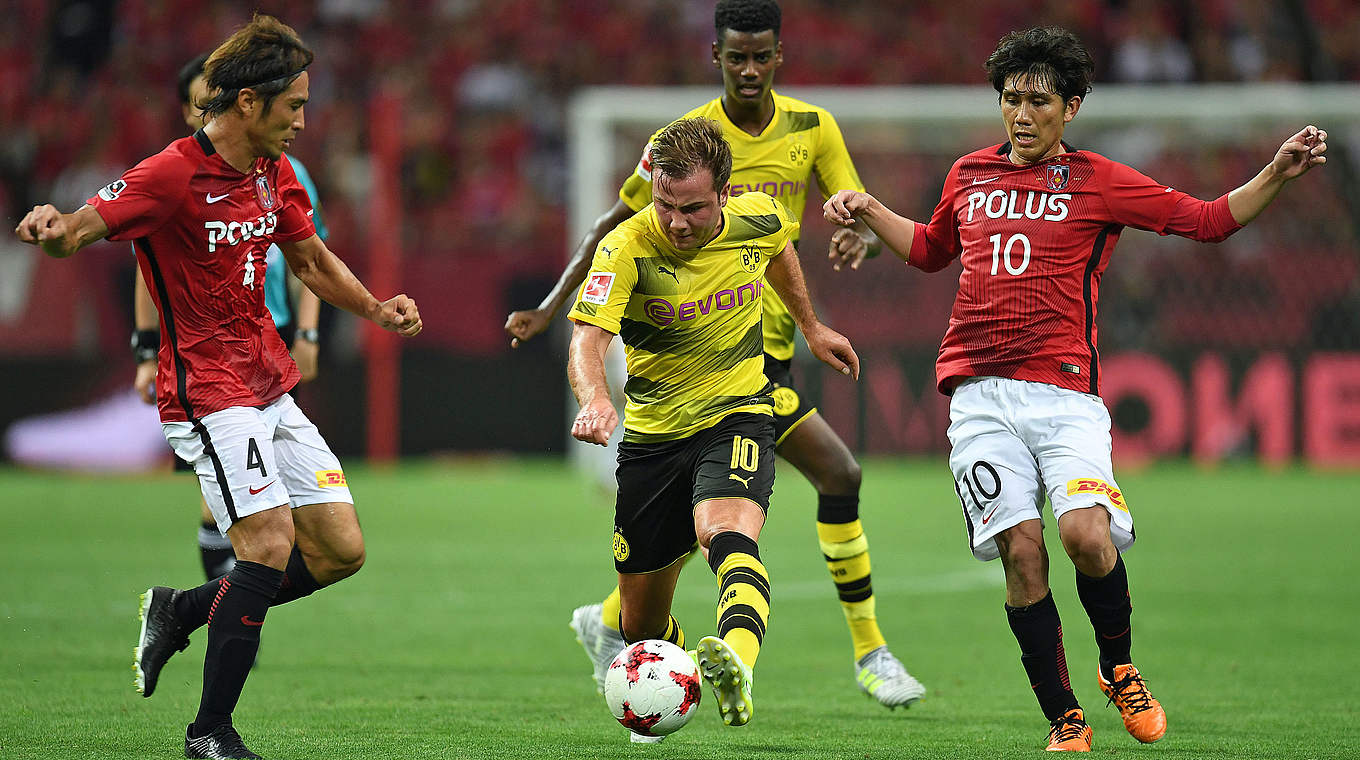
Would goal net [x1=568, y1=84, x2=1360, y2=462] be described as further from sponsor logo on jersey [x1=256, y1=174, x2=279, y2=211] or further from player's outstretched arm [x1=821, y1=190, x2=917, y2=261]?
sponsor logo on jersey [x1=256, y1=174, x2=279, y2=211]

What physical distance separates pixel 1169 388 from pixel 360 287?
12.5 meters

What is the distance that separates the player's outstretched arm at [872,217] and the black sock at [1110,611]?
1.29m

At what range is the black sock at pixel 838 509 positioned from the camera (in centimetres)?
660

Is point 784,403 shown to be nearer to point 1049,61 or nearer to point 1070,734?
point 1049,61

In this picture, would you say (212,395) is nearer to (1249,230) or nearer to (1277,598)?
(1277,598)

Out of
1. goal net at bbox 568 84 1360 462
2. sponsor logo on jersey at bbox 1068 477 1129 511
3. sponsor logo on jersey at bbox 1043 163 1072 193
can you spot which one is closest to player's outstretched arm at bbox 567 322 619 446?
sponsor logo on jersey at bbox 1068 477 1129 511

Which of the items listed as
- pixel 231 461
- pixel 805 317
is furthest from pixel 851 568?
pixel 231 461

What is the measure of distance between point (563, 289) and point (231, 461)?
62.1 inches

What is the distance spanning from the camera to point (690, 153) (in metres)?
4.94

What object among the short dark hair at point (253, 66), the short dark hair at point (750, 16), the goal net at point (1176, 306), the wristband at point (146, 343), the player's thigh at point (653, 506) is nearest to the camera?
the short dark hair at point (253, 66)

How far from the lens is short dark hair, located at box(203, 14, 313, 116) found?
4895 mm

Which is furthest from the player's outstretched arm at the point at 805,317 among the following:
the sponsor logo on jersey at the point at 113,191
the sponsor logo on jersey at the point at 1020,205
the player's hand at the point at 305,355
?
the player's hand at the point at 305,355

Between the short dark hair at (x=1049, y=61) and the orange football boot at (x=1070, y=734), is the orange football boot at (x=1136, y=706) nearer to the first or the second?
the orange football boot at (x=1070, y=734)

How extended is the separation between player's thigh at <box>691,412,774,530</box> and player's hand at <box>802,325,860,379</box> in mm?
358
